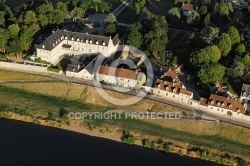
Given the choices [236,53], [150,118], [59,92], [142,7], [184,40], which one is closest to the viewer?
[150,118]

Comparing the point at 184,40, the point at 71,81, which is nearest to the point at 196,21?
the point at 184,40

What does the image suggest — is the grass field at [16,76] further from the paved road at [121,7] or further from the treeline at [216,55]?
the paved road at [121,7]

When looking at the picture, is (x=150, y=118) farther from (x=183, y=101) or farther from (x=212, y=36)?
(x=212, y=36)

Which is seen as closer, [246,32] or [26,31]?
[26,31]

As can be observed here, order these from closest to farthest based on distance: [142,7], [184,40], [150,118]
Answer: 1. [150,118]
2. [184,40]
3. [142,7]

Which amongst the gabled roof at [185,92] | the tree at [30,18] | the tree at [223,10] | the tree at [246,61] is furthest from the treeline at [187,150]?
the tree at [223,10]

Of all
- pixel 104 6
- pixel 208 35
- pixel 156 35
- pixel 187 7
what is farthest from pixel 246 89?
pixel 104 6

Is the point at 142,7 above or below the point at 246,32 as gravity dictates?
above
